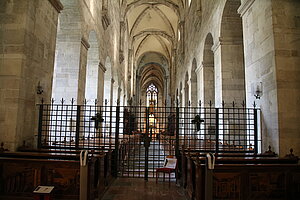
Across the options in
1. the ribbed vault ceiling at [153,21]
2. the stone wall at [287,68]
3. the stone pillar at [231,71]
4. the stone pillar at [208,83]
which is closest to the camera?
the stone wall at [287,68]

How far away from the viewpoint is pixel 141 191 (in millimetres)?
5715

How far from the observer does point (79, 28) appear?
9.33 meters

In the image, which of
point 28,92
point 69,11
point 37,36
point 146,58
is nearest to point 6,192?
point 28,92

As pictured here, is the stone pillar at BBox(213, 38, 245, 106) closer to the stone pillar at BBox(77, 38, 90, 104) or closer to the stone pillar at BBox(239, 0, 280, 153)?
the stone pillar at BBox(239, 0, 280, 153)

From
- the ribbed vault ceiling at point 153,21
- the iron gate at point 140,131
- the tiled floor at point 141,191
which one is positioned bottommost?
the tiled floor at point 141,191

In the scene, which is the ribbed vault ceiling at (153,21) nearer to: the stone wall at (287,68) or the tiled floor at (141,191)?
the stone wall at (287,68)

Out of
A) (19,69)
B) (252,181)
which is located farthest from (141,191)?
(19,69)

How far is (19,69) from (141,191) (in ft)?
13.1

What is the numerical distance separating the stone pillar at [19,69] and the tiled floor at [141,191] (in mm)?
2411

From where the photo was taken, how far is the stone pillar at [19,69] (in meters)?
5.50

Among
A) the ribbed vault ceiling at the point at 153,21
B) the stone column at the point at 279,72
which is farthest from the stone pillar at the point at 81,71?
the ribbed vault ceiling at the point at 153,21

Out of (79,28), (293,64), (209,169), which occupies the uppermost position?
(79,28)

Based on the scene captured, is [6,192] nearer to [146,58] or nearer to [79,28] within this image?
[79,28]

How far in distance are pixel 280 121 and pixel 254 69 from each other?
5.58 ft
